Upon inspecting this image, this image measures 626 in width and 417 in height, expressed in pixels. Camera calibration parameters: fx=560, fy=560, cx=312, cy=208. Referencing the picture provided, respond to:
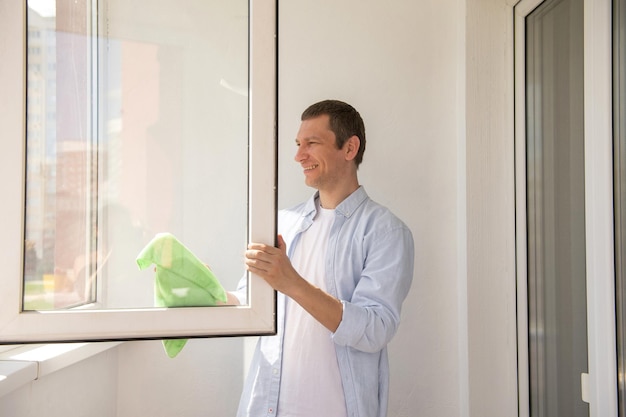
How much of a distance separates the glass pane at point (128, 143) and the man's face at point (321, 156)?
2.08 feet

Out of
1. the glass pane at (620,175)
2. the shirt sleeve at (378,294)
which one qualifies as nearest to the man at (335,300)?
the shirt sleeve at (378,294)

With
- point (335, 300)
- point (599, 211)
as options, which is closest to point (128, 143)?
point (335, 300)

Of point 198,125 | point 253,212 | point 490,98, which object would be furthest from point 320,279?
point 490,98

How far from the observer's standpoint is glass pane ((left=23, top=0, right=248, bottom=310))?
999mm

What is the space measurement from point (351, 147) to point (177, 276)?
33.0 inches

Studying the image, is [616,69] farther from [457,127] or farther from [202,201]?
[202,201]

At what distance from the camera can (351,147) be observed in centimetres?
172

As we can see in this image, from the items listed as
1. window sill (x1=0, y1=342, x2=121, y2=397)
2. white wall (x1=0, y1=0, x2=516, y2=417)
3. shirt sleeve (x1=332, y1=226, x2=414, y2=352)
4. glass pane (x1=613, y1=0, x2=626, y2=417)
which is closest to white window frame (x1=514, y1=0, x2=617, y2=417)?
glass pane (x1=613, y1=0, x2=626, y2=417)

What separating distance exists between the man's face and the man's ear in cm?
2

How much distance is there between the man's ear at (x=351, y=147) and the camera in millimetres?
1718

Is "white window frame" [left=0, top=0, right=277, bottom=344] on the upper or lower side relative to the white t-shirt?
upper

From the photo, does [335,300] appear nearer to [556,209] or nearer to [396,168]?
[556,209]

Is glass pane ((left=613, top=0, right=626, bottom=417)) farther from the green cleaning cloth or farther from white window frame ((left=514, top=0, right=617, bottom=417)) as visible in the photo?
the green cleaning cloth

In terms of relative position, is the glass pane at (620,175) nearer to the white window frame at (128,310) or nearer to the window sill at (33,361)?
the white window frame at (128,310)
